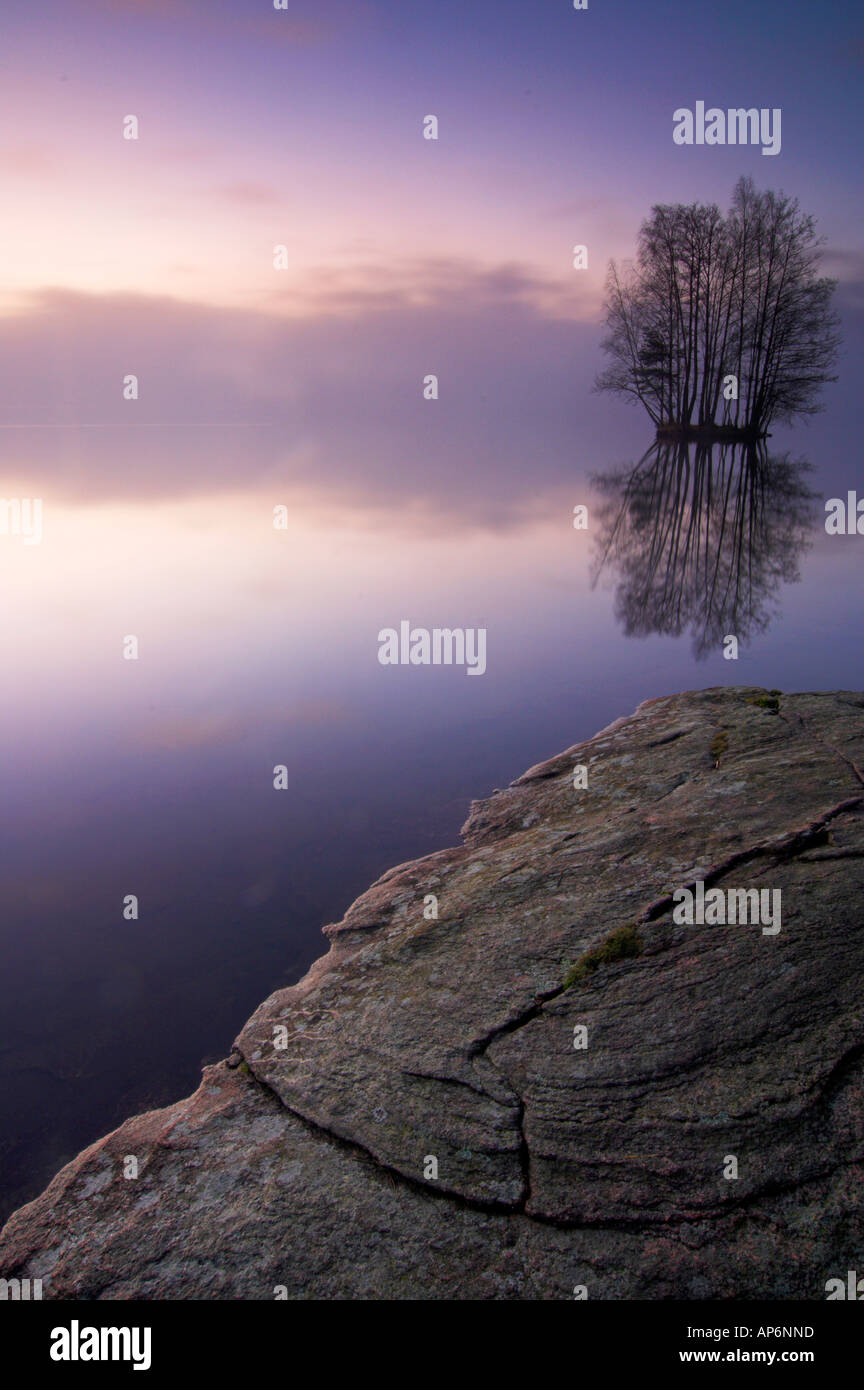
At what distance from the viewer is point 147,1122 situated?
640 centimetres

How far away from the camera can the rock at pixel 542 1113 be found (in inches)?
181

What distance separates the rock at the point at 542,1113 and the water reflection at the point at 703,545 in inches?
512

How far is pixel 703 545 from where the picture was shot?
26.7 m

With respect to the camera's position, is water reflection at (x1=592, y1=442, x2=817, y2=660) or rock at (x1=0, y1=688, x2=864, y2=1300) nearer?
rock at (x1=0, y1=688, x2=864, y2=1300)

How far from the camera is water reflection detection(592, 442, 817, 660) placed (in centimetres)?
2148

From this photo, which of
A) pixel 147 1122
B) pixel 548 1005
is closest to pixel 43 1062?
pixel 147 1122

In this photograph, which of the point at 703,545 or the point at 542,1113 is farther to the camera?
the point at 703,545

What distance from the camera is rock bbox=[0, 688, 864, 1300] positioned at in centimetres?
459

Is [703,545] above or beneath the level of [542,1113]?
above

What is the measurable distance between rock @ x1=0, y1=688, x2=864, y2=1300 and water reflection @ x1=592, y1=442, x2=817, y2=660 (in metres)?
13.0

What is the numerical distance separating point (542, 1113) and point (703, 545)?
79.0ft

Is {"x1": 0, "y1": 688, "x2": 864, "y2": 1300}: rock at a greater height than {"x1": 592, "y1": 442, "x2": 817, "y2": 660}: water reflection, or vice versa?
{"x1": 592, "y1": 442, "x2": 817, "y2": 660}: water reflection
